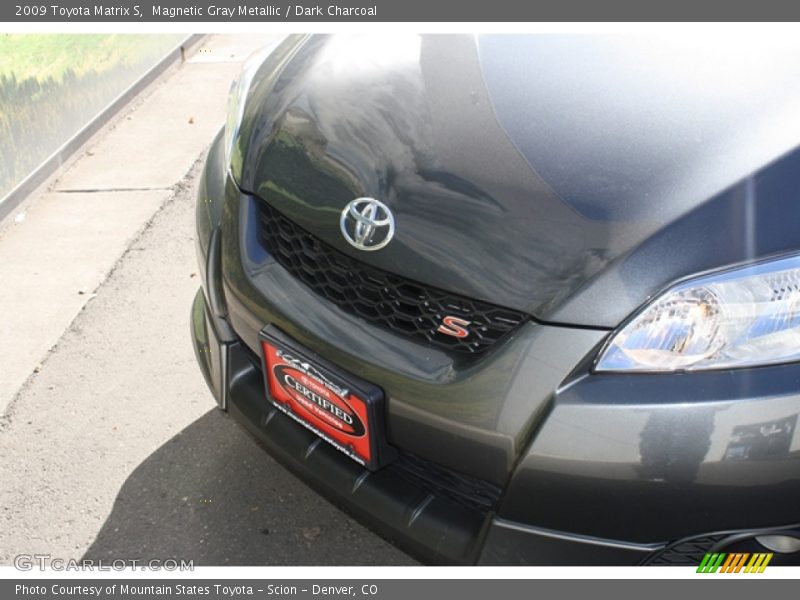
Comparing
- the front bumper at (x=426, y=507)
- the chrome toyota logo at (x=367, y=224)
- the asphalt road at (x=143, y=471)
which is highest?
the chrome toyota logo at (x=367, y=224)

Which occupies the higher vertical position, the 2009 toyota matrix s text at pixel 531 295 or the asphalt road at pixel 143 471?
the 2009 toyota matrix s text at pixel 531 295

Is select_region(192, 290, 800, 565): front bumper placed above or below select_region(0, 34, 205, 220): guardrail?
above

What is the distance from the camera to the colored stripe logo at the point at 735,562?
1.75m

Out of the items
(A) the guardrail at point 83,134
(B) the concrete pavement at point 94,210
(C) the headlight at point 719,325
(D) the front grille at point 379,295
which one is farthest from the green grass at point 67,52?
(C) the headlight at point 719,325

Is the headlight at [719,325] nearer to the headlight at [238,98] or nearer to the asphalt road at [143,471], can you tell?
the asphalt road at [143,471]

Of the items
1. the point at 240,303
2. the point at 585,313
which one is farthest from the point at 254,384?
the point at 585,313

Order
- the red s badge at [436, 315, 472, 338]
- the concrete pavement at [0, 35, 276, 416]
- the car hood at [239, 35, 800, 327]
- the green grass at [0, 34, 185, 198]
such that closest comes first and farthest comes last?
the car hood at [239, 35, 800, 327] → the red s badge at [436, 315, 472, 338] → the concrete pavement at [0, 35, 276, 416] → the green grass at [0, 34, 185, 198]

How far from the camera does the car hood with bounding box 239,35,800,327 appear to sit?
5.65 feet

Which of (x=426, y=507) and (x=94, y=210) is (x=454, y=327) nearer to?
(x=426, y=507)

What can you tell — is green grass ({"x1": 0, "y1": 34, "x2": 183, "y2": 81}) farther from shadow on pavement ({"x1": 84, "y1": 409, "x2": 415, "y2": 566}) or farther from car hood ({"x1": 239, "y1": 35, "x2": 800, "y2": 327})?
car hood ({"x1": 239, "y1": 35, "x2": 800, "y2": 327})

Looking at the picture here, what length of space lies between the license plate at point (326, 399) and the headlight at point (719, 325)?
50 cm

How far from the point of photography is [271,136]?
2279 mm

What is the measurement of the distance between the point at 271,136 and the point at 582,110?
0.77 m

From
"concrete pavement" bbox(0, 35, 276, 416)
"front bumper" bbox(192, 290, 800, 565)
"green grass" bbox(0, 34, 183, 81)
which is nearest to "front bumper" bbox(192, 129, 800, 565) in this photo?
"front bumper" bbox(192, 290, 800, 565)
